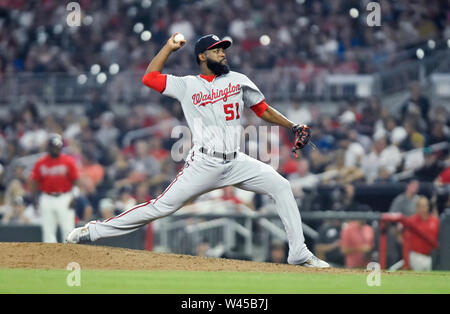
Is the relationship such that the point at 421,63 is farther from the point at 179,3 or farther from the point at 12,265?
the point at 12,265

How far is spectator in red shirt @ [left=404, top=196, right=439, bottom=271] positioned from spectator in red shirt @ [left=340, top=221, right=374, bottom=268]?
1.71 ft

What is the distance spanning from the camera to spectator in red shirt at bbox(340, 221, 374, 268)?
1130cm

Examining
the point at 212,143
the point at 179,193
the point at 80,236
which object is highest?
the point at 212,143

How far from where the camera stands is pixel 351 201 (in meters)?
12.3

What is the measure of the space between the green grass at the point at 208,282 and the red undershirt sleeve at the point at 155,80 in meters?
1.62

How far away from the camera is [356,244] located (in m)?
11.4

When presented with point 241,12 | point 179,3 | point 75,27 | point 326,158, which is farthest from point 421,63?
point 75,27

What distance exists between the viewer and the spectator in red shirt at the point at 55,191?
12102mm

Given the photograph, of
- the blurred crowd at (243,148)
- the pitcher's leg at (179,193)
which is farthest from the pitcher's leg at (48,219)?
the pitcher's leg at (179,193)

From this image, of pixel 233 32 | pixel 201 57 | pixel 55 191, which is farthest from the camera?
pixel 233 32

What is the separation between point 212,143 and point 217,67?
719 mm

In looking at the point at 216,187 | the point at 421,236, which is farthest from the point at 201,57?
the point at 421,236

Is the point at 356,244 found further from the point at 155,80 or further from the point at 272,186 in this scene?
the point at 155,80

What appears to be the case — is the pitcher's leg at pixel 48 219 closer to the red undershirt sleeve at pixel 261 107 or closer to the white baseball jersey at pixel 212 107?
the white baseball jersey at pixel 212 107
